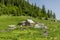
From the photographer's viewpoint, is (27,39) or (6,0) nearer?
(27,39)

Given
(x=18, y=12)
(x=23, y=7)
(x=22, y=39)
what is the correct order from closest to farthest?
(x=22, y=39) < (x=18, y=12) < (x=23, y=7)

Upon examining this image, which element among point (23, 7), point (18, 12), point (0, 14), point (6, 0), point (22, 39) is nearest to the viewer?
point (22, 39)

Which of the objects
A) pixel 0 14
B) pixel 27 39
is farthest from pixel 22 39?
pixel 0 14

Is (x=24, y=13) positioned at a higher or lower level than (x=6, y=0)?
lower

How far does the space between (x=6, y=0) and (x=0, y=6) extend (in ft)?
52.4

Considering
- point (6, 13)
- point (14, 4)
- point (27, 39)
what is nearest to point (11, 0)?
point (14, 4)

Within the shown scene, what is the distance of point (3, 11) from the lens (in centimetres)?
15438

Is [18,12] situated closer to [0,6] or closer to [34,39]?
[0,6]

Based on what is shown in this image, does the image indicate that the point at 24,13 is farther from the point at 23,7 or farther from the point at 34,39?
the point at 34,39

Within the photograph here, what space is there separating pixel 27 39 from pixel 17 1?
15370cm

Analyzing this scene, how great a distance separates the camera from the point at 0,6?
16500 cm

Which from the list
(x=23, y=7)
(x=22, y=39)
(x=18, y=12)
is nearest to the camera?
(x=22, y=39)

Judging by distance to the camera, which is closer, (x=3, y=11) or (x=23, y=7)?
(x=3, y=11)

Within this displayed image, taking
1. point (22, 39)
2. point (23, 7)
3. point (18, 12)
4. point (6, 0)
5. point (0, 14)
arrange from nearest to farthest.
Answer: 1. point (22, 39)
2. point (0, 14)
3. point (18, 12)
4. point (6, 0)
5. point (23, 7)
